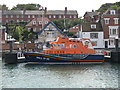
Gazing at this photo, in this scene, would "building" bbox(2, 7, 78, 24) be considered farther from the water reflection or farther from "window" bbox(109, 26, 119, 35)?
the water reflection

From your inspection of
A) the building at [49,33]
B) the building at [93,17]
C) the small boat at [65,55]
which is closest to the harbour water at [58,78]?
the small boat at [65,55]

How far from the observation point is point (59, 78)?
33.4 m

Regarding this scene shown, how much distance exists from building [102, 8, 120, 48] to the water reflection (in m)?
26.3

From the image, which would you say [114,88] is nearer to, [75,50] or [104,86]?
[104,86]

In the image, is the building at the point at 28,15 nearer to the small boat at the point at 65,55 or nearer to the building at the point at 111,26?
the building at the point at 111,26

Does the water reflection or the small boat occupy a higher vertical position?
the small boat

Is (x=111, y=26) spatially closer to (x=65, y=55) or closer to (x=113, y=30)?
(x=113, y=30)

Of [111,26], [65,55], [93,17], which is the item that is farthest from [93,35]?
[93,17]

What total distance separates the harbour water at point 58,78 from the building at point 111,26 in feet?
86.3

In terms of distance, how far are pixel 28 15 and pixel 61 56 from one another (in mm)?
80388

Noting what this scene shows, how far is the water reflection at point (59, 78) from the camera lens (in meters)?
29.4

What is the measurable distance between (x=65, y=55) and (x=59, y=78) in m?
13.5

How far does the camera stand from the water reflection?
96.3 feet

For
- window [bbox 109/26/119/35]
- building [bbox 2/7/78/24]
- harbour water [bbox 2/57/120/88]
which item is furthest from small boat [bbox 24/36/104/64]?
building [bbox 2/7/78/24]
